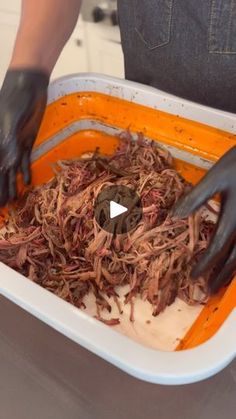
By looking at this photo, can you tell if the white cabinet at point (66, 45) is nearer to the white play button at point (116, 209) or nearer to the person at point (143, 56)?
the person at point (143, 56)

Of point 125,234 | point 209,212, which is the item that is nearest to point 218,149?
point 209,212

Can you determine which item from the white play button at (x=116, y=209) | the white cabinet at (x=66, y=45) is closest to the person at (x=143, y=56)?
the white play button at (x=116, y=209)

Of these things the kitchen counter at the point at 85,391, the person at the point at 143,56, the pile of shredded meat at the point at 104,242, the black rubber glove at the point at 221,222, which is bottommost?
the kitchen counter at the point at 85,391

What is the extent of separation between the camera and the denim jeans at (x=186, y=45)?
0.81 meters

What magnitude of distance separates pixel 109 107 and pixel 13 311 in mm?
468

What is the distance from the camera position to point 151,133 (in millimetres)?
933

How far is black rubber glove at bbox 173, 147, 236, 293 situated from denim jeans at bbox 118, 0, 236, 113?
23cm

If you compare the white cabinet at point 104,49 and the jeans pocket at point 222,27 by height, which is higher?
the jeans pocket at point 222,27

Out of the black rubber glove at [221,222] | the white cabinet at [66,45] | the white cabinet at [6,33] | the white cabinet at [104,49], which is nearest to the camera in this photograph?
the black rubber glove at [221,222]

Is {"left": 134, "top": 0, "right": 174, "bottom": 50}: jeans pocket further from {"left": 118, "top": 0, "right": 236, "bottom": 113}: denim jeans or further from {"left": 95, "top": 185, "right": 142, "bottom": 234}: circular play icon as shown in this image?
{"left": 95, "top": 185, "right": 142, "bottom": 234}: circular play icon

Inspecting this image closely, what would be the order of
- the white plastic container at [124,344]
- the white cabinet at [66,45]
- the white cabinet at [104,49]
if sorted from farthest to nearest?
the white cabinet at [66,45] → the white cabinet at [104,49] → the white plastic container at [124,344]

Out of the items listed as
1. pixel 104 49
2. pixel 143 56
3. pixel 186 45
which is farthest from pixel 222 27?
pixel 104 49

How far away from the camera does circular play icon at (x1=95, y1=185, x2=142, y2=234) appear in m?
0.80

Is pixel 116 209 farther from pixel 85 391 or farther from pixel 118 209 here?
pixel 85 391
